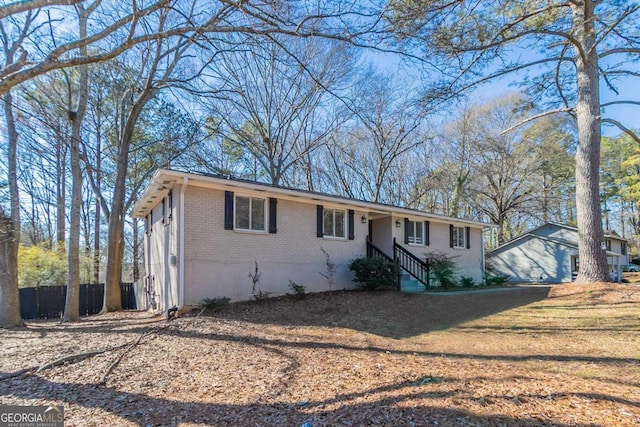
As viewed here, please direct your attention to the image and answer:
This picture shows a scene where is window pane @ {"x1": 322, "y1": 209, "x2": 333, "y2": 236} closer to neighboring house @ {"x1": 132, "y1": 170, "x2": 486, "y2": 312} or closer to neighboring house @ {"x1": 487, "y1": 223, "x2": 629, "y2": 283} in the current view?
neighboring house @ {"x1": 132, "y1": 170, "x2": 486, "y2": 312}

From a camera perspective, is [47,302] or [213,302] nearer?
[213,302]

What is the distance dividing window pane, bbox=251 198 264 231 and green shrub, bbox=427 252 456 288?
Result: 7.07 metres

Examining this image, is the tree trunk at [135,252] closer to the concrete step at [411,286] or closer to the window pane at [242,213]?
the window pane at [242,213]

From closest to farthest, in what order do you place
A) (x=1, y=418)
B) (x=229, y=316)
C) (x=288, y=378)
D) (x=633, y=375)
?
(x=1, y=418) < (x=633, y=375) < (x=288, y=378) < (x=229, y=316)

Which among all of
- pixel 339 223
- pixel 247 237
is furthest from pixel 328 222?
pixel 247 237

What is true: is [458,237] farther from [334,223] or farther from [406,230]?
[334,223]

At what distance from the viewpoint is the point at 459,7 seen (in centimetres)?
744

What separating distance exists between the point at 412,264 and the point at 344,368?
9.21m

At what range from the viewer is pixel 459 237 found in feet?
54.6

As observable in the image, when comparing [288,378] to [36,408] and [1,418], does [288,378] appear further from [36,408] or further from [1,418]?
[1,418]

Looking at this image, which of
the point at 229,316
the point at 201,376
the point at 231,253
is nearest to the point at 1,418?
the point at 201,376

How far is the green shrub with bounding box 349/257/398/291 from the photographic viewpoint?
11297mm

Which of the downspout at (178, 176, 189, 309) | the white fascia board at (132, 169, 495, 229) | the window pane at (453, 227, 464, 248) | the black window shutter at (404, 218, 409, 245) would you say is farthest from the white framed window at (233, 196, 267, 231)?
the window pane at (453, 227, 464, 248)

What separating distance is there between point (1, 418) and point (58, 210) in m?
21.7
